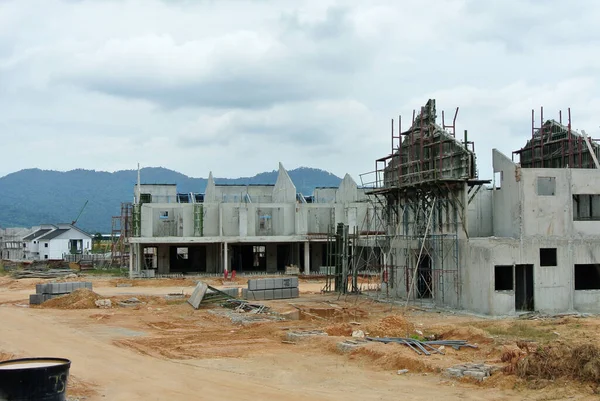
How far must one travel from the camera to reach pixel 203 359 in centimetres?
1845

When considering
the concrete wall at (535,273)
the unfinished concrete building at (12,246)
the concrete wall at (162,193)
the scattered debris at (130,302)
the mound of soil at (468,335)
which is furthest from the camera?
the unfinished concrete building at (12,246)

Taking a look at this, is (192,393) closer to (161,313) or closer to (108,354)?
(108,354)

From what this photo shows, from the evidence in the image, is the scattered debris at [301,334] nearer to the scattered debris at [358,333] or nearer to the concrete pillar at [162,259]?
the scattered debris at [358,333]

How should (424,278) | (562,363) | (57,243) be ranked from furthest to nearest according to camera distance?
(57,243) → (424,278) → (562,363)

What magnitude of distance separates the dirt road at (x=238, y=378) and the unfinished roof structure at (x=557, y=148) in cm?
1863

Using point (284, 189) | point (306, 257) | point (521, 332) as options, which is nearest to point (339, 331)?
point (521, 332)

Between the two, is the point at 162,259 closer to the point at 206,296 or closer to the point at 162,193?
the point at 162,193

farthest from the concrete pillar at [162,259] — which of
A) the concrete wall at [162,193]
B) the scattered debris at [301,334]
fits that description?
the scattered debris at [301,334]

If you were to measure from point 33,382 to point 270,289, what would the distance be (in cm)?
2637

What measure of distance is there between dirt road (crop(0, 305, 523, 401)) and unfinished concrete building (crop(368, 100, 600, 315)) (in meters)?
→ 11.4

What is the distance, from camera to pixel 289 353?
19.2m

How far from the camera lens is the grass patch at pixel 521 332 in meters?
20.9

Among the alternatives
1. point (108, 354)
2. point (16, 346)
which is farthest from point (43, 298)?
point (108, 354)

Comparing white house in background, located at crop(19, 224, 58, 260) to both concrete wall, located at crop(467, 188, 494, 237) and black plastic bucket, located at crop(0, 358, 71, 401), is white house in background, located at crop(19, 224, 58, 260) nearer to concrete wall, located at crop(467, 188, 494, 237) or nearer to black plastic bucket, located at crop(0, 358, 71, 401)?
concrete wall, located at crop(467, 188, 494, 237)
